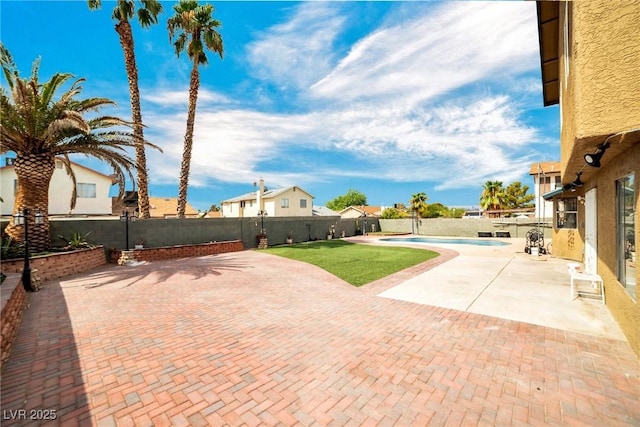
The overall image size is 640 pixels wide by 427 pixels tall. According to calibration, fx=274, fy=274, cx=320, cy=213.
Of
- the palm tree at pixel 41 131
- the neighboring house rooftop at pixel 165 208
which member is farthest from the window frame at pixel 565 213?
the neighboring house rooftop at pixel 165 208

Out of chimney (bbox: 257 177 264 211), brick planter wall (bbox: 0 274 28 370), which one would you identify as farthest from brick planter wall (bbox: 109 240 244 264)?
chimney (bbox: 257 177 264 211)

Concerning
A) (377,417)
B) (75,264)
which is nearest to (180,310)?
(377,417)

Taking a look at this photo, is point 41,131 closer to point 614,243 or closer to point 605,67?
point 605,67

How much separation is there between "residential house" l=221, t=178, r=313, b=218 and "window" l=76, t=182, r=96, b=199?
16825mm

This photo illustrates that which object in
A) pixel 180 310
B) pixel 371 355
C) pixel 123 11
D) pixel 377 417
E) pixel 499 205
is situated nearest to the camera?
pixel 377 417

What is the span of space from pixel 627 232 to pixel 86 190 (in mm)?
38207

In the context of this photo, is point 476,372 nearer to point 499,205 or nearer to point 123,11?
point 123,11

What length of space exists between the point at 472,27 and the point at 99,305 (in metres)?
9.58

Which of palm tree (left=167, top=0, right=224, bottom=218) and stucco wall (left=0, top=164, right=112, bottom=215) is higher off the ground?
palm tree (left=167, top=0, right=224, bottom=218)

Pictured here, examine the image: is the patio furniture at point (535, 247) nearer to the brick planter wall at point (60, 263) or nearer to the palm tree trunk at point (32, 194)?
the brick planter wall at point (60, 263)

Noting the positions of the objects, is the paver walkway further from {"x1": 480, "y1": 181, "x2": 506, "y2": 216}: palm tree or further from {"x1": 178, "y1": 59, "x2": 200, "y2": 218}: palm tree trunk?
{"x1": 480, "y1": 181, "x2": 506, "y2": 216}: palm tree

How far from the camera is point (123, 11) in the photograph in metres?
15.8

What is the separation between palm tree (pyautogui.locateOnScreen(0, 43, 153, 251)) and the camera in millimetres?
10250

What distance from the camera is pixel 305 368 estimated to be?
13.8 ft
